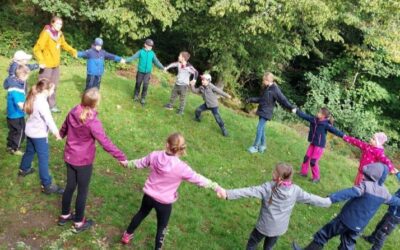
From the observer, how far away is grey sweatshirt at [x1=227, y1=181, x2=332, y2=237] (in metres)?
6.43

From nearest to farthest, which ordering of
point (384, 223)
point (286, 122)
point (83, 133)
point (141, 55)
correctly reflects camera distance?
1. point (83, 133)
2. point (384, 223)
3. point (141, 55)
4. point (286, 122)

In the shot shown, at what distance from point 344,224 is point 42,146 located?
5.31m

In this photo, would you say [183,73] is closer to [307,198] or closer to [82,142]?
[82,142]

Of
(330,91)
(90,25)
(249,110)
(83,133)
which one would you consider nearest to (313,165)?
(83,133)

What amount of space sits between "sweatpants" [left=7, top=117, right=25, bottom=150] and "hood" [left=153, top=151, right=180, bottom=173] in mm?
3975

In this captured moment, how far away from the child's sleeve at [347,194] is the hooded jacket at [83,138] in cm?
332

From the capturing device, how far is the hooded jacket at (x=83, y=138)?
6.48 metres

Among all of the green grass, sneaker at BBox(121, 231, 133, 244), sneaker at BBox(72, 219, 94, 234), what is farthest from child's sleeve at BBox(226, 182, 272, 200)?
sneaker at BBox(72, 219, 94, 234)

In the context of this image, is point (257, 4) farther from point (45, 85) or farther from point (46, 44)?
point (45, 85)

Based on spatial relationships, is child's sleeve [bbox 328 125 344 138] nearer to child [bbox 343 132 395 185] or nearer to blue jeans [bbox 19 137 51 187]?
child [bbox 343 132 395 185]

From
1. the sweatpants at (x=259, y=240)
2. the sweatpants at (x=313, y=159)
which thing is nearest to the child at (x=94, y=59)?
the sweatpants at (x=313, y=159)

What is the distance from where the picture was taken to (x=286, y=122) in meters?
18.7

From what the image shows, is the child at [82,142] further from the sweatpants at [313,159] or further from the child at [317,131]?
the sweatpants at [313,159]

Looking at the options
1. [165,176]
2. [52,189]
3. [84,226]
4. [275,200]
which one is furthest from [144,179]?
[275,200]
